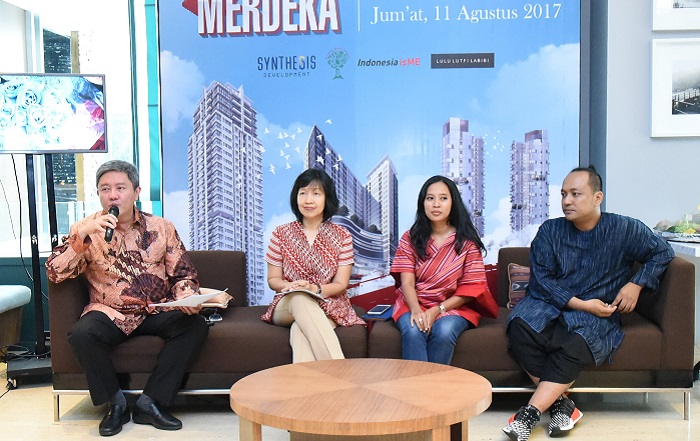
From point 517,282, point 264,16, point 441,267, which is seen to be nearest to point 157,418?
point 441,267

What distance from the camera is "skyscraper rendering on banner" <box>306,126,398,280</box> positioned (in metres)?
4.48

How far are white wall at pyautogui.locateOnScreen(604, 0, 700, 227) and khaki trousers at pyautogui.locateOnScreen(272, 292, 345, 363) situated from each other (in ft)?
6.19

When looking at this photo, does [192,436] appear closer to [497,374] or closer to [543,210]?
[497,374]

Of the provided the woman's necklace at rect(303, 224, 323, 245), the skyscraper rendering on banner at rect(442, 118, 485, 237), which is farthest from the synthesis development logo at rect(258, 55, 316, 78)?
the woman's necklace at rect(303, 224, 323, 245)

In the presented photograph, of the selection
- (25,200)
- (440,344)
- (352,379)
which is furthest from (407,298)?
(25,200)

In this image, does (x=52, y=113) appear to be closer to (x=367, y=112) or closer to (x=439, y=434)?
(x=367, y=112)

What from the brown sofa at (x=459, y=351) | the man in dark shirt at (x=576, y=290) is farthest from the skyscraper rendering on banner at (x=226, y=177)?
the man in dark shirt at (x=576, y=290)

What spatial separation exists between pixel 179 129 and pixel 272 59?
68 centimetres

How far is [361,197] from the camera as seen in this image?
14.7 ft

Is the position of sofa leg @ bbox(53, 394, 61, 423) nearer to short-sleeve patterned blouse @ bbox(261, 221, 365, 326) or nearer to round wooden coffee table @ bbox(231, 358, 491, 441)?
short-sleeve patterned blouse @ bbox(261, 221, 365, 326)

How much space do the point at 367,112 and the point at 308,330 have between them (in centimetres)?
153

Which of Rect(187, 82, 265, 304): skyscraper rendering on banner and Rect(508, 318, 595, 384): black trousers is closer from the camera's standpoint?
Rect(508, 318, 595, 384): black trousers

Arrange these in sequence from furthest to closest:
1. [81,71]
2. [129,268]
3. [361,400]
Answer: [81,71]
[129,268]
[361,400]

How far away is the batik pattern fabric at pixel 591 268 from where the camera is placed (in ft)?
11.1
